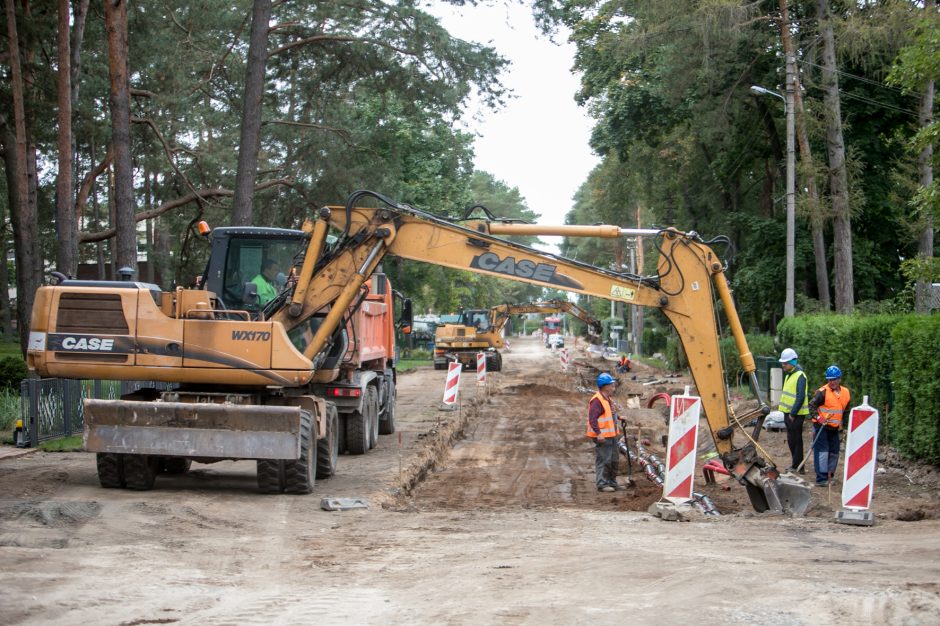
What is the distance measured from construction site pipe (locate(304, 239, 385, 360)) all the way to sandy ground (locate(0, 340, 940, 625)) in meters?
1.81

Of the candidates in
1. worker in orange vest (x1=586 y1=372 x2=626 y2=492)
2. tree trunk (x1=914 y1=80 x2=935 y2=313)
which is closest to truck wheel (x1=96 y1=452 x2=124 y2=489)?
worker in orange vest (x1=586 y1=372 x2=626 y2=492)

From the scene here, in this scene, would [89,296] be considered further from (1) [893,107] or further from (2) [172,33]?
(1) [893,107]

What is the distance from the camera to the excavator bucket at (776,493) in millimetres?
11922

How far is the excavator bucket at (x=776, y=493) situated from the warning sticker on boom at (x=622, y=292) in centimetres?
250

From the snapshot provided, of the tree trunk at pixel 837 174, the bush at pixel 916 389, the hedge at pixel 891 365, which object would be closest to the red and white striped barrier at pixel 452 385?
the hedge at pixel 891 365

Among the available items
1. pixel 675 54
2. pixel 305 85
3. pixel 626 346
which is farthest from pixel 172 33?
pixel 626 346

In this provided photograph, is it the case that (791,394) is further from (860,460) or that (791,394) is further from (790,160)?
(790,160)

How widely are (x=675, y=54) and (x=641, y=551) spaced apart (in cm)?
2504

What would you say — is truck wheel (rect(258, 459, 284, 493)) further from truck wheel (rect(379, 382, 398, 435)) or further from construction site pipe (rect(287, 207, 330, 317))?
truck wheel (rect(379, 382, 398, 435))

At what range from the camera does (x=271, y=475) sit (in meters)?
12.1

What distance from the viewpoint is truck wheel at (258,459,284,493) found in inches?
476

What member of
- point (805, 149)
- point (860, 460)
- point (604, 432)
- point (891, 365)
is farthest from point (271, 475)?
point (805, 149)

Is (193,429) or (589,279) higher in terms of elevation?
(589,279)

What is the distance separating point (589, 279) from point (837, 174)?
1902 cm
